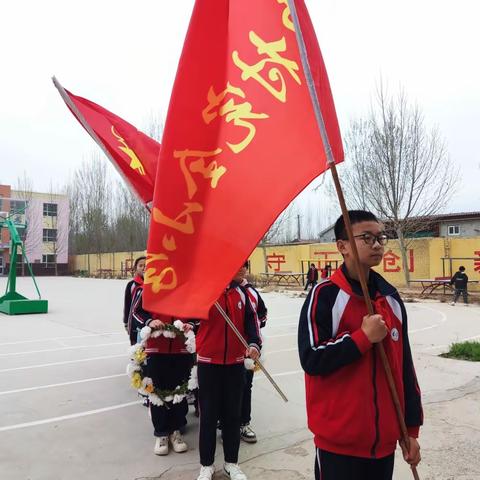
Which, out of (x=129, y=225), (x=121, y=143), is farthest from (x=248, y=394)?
(x=129, y=225)

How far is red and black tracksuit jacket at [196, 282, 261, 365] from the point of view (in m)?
3.22

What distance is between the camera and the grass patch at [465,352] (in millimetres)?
6782

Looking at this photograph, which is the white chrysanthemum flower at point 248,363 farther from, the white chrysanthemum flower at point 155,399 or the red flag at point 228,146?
the red flag at point 228,146

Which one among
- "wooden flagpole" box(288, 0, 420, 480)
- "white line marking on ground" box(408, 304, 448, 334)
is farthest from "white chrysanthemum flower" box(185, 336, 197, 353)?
"white line marking on ground" box(408, 304, 448, 334)

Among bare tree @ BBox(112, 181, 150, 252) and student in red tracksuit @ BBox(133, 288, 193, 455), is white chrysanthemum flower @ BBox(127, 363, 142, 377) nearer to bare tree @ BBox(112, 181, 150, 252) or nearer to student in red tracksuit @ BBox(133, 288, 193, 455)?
student in red tracksuit @ BBox(133, 288, 193, 455)

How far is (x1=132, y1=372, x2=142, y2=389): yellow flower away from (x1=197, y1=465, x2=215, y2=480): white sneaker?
1.00m

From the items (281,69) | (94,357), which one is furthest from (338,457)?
(94,357)

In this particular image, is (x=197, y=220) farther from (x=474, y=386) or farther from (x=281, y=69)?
(x=474, y=386)

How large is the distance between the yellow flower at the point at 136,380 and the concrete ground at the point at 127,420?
493 mm

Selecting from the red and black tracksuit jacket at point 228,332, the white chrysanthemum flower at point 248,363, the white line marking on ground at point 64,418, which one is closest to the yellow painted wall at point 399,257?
the white line marking on ground at point 64,418

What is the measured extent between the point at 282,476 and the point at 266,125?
96.3 inches

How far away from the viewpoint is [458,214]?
27.7 metres

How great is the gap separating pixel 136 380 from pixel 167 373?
27 cm

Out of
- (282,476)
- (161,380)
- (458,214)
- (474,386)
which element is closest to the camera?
(282,476)
